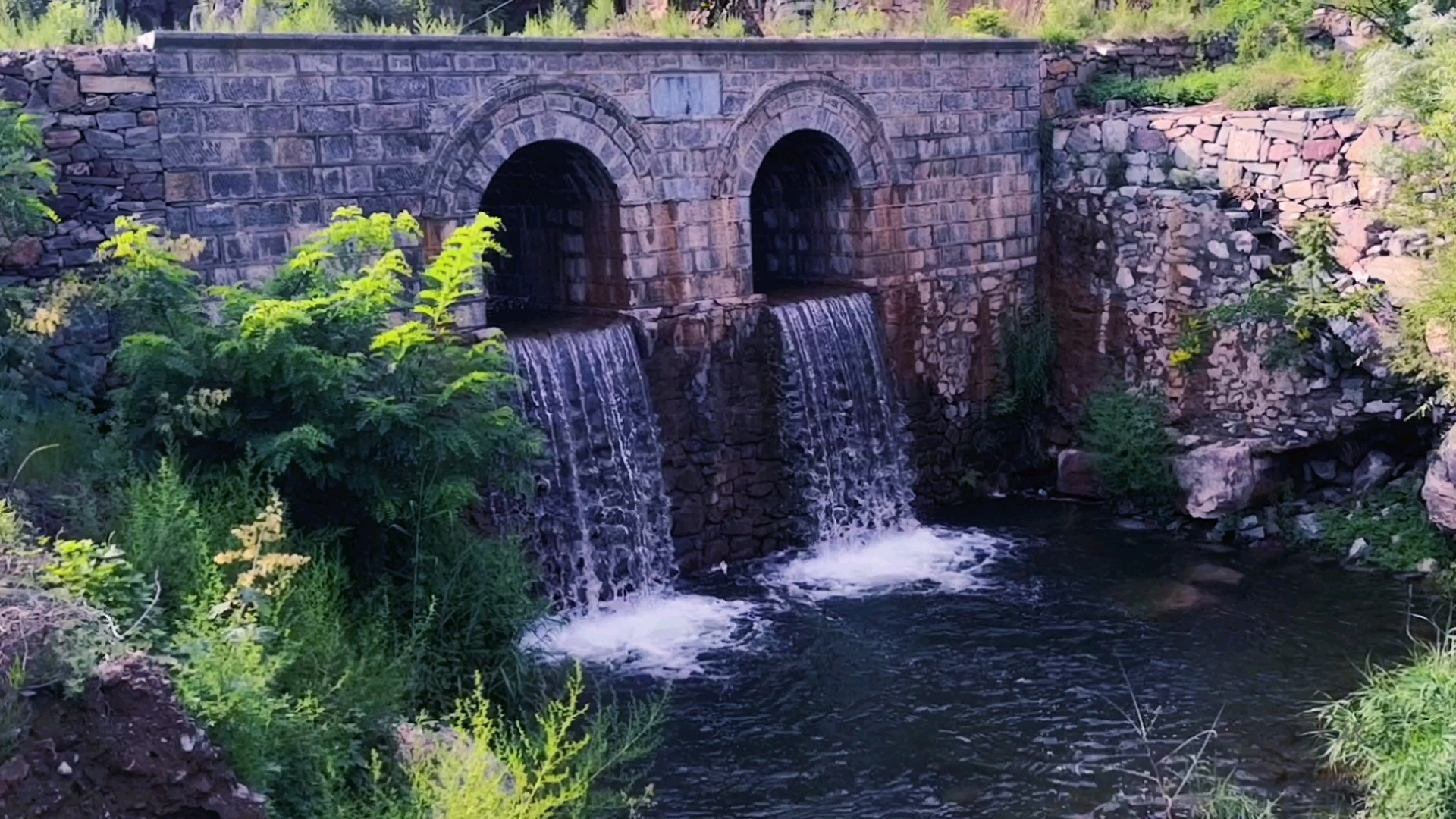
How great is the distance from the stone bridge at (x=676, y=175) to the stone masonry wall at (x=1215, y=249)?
0.55m

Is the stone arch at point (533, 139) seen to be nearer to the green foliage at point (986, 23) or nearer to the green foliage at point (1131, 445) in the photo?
the green foliage at point (986, 23)

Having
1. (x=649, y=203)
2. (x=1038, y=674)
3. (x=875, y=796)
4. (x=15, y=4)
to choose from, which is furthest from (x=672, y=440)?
(x=15, y=4)

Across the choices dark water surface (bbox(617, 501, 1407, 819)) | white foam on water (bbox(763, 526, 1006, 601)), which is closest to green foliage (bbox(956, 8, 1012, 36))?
white foam on water (bbox(763, 526, 1006, 601))

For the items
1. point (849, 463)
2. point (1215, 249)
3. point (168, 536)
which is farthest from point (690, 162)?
point (168, 536)

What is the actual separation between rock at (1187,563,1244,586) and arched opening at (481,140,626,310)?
4585 millimetres

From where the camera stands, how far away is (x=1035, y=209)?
14055 mm

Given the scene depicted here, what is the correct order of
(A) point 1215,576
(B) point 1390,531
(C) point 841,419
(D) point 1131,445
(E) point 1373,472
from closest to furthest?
(A) point 1215,576 → (B) point 1390,531 → (E) point 1373,472 → (C) point 841,419 → (D) point 1131,445

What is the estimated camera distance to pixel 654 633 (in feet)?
34.1

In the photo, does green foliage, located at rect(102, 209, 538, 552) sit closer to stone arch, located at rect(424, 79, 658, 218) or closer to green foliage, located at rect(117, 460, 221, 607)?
green foliage, located at rect(117, 460, 221, 607)

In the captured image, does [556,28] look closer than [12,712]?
No

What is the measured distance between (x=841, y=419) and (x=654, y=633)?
2.79 metres

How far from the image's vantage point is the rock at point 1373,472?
1211 cm

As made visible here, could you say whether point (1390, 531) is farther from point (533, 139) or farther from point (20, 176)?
point (20, 176)

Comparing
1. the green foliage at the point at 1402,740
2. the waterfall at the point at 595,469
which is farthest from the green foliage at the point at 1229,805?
the waterfall at the point at 595,469
